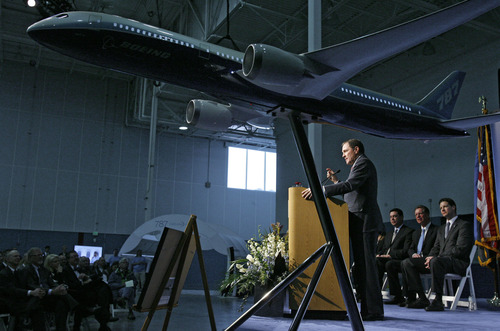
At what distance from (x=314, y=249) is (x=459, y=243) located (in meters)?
2.87

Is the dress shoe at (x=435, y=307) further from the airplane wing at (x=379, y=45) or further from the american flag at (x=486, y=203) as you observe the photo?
the airplane wing at (x=379, y=45)

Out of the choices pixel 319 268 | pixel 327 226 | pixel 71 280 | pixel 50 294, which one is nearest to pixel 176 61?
pixel 327 226

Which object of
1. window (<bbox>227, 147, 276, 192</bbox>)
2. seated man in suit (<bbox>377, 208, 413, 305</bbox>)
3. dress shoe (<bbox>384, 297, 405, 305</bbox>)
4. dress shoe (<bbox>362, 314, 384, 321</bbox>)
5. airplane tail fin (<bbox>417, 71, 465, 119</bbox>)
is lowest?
dress shoe (<bbox>384, 297, 405, 305</bbox>)

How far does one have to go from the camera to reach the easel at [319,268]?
2490mm

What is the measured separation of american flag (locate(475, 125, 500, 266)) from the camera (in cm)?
690

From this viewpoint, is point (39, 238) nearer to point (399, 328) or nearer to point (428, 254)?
point (428, 254)

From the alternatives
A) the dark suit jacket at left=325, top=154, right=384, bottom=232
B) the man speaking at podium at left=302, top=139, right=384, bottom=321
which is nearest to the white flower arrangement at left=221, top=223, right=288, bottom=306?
the man speaking at podium at left=302, top=139, right=384, bottom=321

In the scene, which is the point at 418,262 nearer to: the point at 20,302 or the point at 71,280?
the point at 71,280

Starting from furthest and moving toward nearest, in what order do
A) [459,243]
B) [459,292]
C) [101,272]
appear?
[101,272]
[459,243]
[459,292]

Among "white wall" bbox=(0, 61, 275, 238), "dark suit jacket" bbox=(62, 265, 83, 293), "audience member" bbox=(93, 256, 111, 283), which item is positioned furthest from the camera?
"white wall" bbox=(0, 61, 275, 238)

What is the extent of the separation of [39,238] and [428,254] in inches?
714

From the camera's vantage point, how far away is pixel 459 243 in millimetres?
6211

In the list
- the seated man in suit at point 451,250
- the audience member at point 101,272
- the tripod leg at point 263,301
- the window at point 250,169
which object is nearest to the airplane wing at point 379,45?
the tripod leg at point 263,301

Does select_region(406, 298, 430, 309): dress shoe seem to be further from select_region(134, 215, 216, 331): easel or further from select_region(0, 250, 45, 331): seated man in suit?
select_region(0, 250, 45, 331): seated man in suit
